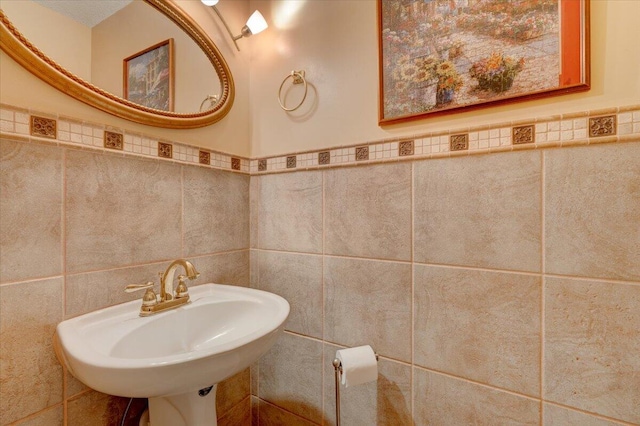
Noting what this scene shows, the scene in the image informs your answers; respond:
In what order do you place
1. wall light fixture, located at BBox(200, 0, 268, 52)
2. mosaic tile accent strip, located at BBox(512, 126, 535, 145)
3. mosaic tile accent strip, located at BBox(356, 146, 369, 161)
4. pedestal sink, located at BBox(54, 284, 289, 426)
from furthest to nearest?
wall light fixture, located at BBox(200, 0, 268, 52), mosaic tile accent strip, located at BBox(356, 146, 369, 161), mosaic tile accent strip, located at BBox(512, 126, 535, 145), pedestal sink, located at BBox(54, 284, 289, 426)

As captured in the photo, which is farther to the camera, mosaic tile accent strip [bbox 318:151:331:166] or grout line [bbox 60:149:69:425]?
mosaic tile accent strip [bbox 318:151:331:166]

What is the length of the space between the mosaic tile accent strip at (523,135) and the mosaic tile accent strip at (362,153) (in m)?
0.44

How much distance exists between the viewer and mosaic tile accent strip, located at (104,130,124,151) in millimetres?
843

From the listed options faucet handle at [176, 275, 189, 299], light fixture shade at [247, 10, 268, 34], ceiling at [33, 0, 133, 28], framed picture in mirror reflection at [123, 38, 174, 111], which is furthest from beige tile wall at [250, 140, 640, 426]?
ceiling at [33, 0, 133, 28]

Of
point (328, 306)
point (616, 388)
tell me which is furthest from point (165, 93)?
point (616, 388)

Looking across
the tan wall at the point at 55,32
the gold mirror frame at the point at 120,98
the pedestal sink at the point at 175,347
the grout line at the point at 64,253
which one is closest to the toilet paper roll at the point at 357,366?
the pedestal sink at the point at 175,347

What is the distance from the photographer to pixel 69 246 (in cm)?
76

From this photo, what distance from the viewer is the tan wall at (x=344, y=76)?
706 mm

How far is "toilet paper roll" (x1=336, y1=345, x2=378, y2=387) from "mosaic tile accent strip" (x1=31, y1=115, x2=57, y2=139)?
1029 millimetres

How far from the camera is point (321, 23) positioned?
44.1 inches

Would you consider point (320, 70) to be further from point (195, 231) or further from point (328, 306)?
point (328, 306)

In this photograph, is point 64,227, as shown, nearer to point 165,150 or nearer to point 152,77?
point 165,150

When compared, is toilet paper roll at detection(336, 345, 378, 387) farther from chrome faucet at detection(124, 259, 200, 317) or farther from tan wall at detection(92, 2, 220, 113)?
tan wall at detection(92, 2, 220, 113)

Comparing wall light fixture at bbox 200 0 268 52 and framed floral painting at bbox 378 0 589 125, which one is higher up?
wall light fixture at bbox 200 0 268 52
